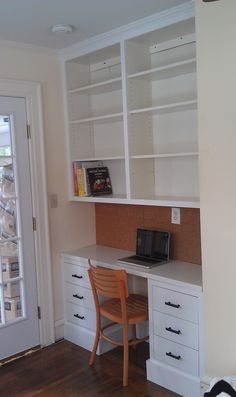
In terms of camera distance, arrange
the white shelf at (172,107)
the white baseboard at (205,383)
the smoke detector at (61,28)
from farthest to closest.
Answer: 1. the smoke detector at (61,28)
2. the white shelf at (172,107)
3. the white baseboard at (205,383)

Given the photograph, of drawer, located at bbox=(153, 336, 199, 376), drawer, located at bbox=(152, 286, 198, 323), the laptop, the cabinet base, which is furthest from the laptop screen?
the cabinet base

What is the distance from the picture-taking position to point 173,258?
3.09 m

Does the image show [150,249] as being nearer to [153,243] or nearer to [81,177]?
[153,243]

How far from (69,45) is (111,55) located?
356 millimetres

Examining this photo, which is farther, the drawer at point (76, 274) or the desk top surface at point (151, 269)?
the drawer at point (76, 274)

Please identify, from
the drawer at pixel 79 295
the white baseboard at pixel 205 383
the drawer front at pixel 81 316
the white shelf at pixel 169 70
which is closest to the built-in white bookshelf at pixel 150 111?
the white shelf at pixel 169 70

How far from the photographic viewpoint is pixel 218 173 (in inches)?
86.3

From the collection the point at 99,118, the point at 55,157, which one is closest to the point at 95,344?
the point at 55,157

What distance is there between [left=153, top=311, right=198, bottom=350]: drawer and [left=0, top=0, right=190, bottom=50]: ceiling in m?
2.01

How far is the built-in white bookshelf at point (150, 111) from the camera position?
2.83m

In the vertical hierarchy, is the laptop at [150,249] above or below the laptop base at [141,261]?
above

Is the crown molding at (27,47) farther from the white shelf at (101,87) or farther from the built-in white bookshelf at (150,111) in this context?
the white shelf at (101,87)

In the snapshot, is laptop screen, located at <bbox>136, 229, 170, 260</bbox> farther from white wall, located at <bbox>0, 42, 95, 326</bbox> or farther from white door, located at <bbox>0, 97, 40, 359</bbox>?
white door, located at <bbox>0, 97, 40, 359</bbox>

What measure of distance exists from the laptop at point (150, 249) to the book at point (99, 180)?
511mm
